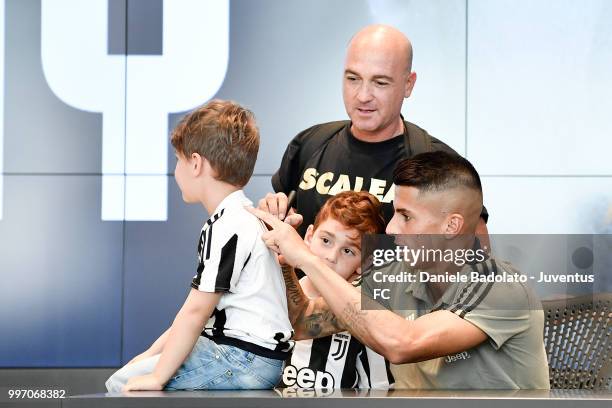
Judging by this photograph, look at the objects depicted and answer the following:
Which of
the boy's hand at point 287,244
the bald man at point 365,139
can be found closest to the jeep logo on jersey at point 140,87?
the bald man at point 365,139

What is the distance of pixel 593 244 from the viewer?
3766 mm

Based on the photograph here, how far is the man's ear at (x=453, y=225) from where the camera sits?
2648 millimetres

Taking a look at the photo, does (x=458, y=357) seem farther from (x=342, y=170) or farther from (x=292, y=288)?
(x=342, y=170)

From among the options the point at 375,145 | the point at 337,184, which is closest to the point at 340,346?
the point at 337,184

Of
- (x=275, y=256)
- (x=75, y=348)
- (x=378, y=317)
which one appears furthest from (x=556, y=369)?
(x=75, y=348)

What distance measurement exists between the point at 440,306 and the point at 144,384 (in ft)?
2.53

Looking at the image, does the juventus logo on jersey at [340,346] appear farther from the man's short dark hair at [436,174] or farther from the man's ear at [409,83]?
the man's ear at [409,83]

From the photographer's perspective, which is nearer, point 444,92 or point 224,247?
point 224,247

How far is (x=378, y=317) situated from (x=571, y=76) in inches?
69.3

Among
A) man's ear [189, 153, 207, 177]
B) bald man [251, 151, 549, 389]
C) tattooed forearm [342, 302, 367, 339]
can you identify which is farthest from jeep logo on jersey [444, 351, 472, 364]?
man's ear [189, 153, 207, 177]

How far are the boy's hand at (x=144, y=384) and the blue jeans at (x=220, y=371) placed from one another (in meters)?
0.06

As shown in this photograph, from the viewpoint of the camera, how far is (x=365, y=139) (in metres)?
3.64

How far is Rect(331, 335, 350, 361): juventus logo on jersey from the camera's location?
2.72 meters

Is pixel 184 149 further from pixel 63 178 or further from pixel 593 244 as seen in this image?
pixel 593 244
